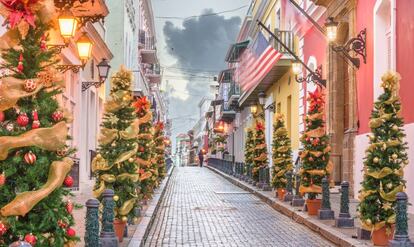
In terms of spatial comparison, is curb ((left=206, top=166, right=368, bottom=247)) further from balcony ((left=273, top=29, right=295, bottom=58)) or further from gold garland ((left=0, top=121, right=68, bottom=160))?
balcony ((left=273, top=29, right=295, bottom=58))

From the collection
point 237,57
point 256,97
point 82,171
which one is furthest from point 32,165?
point 237,57

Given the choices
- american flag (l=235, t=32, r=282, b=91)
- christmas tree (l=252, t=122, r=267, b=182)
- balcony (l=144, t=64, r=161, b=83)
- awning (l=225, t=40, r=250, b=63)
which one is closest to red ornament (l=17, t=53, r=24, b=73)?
christmas tree (l=252, t=122, r=267, b=182)

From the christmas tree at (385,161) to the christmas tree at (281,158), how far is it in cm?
952

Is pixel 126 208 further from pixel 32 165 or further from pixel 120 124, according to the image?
pixel 32 165

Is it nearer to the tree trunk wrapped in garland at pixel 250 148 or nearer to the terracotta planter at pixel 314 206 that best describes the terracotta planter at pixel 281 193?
the terracotta planter at pixel 314 206

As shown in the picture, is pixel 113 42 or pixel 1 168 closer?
pixel 1 168

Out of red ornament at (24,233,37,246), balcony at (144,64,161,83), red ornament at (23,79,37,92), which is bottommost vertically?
red ornament at (24,233,37,246)

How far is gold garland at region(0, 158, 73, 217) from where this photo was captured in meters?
5.51

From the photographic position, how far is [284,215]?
53.8ft

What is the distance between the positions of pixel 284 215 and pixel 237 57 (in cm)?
3110

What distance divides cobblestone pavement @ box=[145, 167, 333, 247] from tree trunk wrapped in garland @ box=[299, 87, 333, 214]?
0.98 m

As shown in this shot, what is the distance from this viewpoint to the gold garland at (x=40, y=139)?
5617 millimetres

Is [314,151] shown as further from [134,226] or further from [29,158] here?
[29,158]

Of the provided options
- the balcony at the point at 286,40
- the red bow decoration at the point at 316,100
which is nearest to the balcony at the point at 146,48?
the balcony at the point at 286,40
